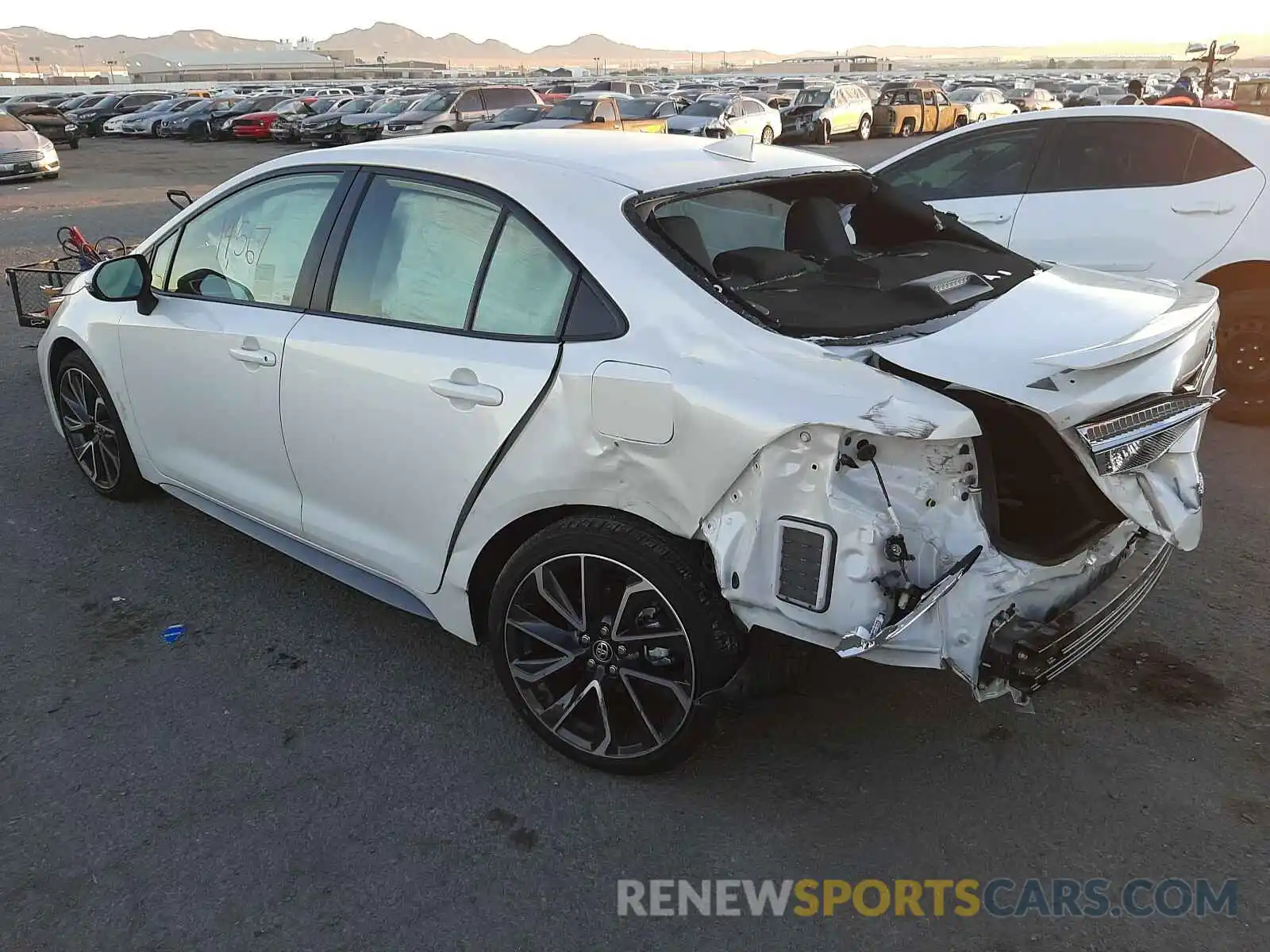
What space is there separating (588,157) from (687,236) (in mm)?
519

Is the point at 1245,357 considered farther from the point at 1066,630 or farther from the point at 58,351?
the point at 58,351

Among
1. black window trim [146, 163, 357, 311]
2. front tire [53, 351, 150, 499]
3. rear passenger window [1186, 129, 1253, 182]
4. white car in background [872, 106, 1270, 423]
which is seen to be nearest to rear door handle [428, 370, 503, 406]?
black window trim [146, 163, 357, 311]

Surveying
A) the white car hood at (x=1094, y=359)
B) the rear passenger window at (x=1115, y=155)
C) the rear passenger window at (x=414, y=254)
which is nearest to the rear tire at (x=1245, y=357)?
the rear passenger window at (x=1115, y=155)

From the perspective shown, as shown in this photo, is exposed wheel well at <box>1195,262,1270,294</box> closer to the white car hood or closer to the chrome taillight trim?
the white car hood

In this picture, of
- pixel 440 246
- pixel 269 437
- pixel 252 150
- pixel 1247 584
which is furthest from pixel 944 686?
pixel 252 150

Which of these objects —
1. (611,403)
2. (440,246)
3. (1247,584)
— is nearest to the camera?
(611,403)

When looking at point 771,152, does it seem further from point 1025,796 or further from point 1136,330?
point 1025,796

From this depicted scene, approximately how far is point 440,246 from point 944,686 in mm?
2199

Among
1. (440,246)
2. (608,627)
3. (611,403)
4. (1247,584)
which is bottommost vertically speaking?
(1247,584)

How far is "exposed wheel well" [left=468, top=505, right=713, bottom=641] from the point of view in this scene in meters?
2.79

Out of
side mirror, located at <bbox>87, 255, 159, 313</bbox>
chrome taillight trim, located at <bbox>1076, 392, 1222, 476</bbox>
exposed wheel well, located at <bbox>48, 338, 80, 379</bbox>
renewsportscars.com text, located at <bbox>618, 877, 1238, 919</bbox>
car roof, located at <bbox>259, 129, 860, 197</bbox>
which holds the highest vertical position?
car roof, located at <bbox>259, 129, 860, 197</bbox>

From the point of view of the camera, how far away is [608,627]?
2.79 m

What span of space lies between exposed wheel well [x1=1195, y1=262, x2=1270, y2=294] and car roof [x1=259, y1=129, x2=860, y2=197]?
3078mm

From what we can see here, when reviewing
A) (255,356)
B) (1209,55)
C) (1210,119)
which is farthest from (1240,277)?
(1209,55)
